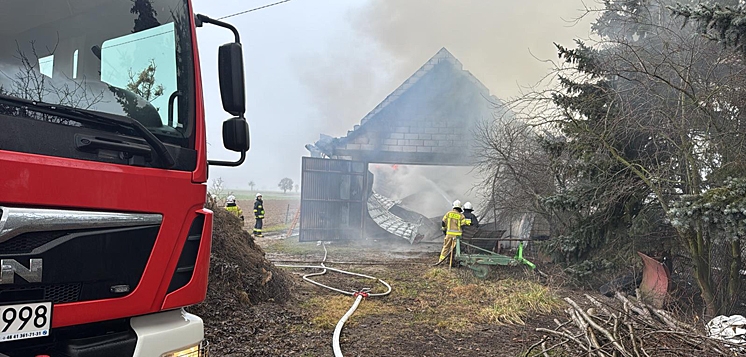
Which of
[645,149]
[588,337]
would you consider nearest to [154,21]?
[588,337]

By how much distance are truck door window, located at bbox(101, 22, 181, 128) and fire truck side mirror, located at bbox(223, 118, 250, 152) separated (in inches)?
12.3

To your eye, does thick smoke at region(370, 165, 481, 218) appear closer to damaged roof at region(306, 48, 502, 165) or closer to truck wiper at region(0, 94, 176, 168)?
damaged roof at region(306, 48, 502, 165)

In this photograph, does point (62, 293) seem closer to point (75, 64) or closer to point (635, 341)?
point (75, 64)

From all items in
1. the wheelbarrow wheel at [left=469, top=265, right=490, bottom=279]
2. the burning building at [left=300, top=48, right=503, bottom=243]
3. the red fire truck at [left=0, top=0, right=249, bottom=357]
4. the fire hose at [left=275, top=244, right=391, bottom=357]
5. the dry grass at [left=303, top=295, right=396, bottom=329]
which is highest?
the burning building at [left=300, top=48, right=503, bottom=243]

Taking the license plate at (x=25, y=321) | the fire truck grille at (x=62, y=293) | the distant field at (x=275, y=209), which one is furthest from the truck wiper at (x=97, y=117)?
the distant field at (x=275, y=209)

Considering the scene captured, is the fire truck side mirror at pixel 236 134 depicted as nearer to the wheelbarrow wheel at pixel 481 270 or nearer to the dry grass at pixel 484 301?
the dry grass at pixel 484 301

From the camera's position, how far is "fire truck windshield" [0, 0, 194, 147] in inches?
73.3

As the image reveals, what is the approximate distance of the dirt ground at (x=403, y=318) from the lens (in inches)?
177

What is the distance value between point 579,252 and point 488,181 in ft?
10.9

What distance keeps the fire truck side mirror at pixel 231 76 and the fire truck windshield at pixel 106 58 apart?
164 mm

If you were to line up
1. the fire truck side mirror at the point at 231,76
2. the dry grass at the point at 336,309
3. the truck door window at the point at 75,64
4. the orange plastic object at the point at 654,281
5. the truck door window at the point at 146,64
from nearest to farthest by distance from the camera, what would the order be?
1. the truck door window at the point at 75,64
2. the truck door window at the point at 146,64
3. the fire truck side mirror at the point at 231,76
4. the dry grass at the point at 336,309
5. the orange plastic object at the point at 654,281

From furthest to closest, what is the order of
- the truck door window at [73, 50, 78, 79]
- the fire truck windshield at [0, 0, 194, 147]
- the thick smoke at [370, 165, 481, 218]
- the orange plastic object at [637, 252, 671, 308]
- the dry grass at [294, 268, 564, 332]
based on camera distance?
the thick smoke at [370, 165, 481, 218], the orange plastic object at [637, 252, 671, 308], the dry grass at [294, 268, 564, 332], the truck door window at [73, 50, 78, 79], the fire truck windshield at [0, 0, 194, 147]

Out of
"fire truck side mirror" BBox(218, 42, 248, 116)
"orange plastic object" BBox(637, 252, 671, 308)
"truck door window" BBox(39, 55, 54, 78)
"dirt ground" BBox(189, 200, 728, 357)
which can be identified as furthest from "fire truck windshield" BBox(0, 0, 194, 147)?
"orange plastic object" BBox(637, 252, 671, 308)

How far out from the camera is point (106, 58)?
2166mm
